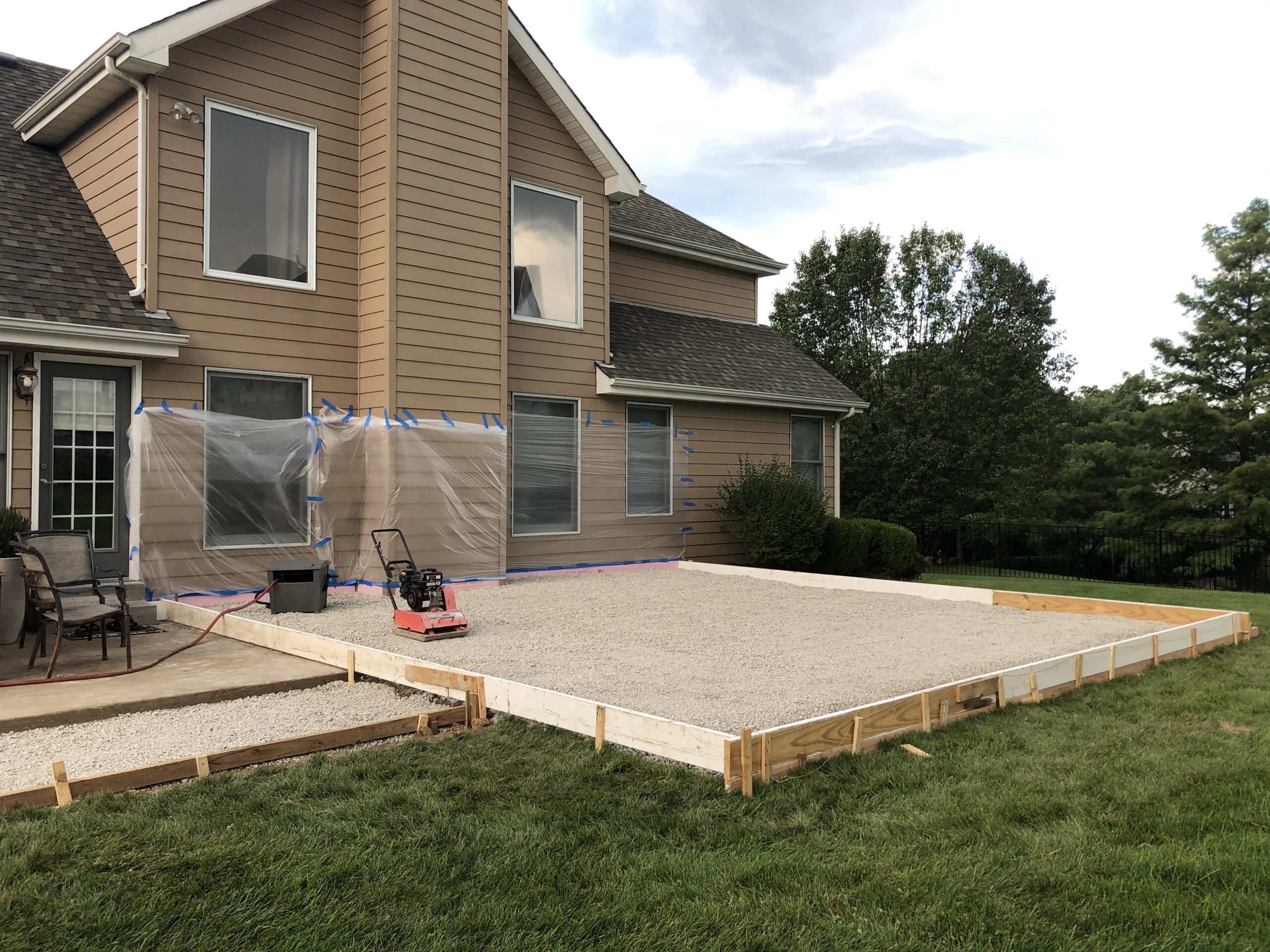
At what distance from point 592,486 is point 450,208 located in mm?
4001

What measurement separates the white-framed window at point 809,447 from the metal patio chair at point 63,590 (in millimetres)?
10650

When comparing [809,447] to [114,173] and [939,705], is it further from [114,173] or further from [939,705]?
[939,705]

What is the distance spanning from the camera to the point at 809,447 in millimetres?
15898

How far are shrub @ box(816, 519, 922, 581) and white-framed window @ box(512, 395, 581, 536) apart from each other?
416 cm

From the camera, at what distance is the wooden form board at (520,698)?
4305 millimetres

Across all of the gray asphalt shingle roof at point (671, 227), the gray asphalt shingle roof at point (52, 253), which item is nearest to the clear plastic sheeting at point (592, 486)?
the gray asphalt shingle roof at point (671, 227)

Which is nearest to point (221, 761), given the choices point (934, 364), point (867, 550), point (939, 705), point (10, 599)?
point (10, 599)

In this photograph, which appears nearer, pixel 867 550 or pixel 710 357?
pixel 867 550

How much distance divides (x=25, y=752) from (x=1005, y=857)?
452cm

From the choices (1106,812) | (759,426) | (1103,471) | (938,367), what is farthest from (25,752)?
(1103,471)

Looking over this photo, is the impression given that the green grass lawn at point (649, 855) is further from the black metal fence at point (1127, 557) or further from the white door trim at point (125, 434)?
the black metal fence at point (1127, 557)

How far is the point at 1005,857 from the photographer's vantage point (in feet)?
11.2

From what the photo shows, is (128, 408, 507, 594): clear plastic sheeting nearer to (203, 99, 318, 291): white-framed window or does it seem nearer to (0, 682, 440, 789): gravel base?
(203, 99, 318, 291): white-framed window

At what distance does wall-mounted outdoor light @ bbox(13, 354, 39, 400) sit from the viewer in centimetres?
824
